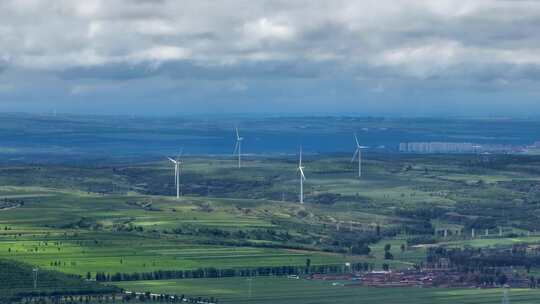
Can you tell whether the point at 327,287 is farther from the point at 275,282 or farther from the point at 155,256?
the point at 155,256

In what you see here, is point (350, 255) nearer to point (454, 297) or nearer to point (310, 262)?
point (310, 262)

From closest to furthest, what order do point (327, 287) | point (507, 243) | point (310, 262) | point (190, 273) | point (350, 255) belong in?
1. point (327, 287)
2. point (190, 273)
3. point (310, 262)
4. point (350, 255)
5. point (507, 243)

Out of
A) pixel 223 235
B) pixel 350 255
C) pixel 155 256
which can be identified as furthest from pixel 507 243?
pixel 155 256

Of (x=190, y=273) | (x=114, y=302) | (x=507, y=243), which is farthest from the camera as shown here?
(x=507, y=243)

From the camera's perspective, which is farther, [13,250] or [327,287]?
[13,250]

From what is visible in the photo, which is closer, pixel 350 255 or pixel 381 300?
pixel 381 300

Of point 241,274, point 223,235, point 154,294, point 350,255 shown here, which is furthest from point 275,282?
point 223,235
